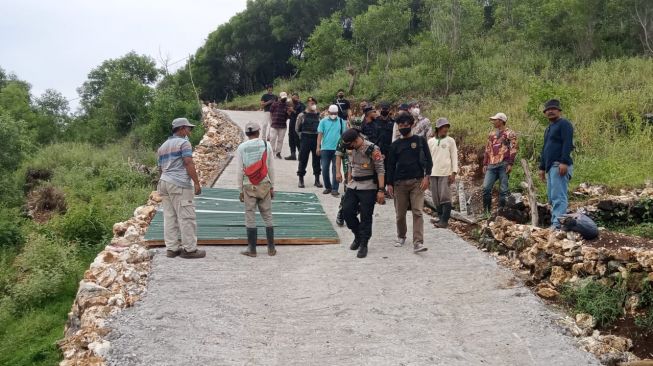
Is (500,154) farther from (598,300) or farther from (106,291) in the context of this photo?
(106,291)

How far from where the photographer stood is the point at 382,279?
19.8 feet

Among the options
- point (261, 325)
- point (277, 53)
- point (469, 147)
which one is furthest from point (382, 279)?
point (277, 53)

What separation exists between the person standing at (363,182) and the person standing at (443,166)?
52.1 inches

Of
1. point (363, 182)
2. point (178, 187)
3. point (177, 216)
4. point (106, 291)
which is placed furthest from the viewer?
point (363, 182)

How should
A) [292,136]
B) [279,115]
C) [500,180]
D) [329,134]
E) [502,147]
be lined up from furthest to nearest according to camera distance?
[292,136], [279,115], [329,134], [500,180], [502,147]

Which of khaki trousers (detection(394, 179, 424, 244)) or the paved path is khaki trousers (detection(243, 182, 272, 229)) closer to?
the paved path

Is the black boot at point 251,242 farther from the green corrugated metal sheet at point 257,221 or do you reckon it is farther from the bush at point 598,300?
the bush at point 598,300

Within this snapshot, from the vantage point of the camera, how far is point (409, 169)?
6.57 metres

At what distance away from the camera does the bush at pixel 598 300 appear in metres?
4.79

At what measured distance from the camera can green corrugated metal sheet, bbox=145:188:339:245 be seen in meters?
7.36

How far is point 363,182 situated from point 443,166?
1680mm

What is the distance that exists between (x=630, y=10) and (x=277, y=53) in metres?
A: 30.2

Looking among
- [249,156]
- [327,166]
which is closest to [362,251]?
[249,156]

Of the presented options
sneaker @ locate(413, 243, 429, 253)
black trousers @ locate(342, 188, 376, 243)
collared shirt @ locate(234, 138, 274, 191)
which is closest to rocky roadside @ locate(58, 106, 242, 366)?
collared shirt @ locate(234, 138, 274, 191)
